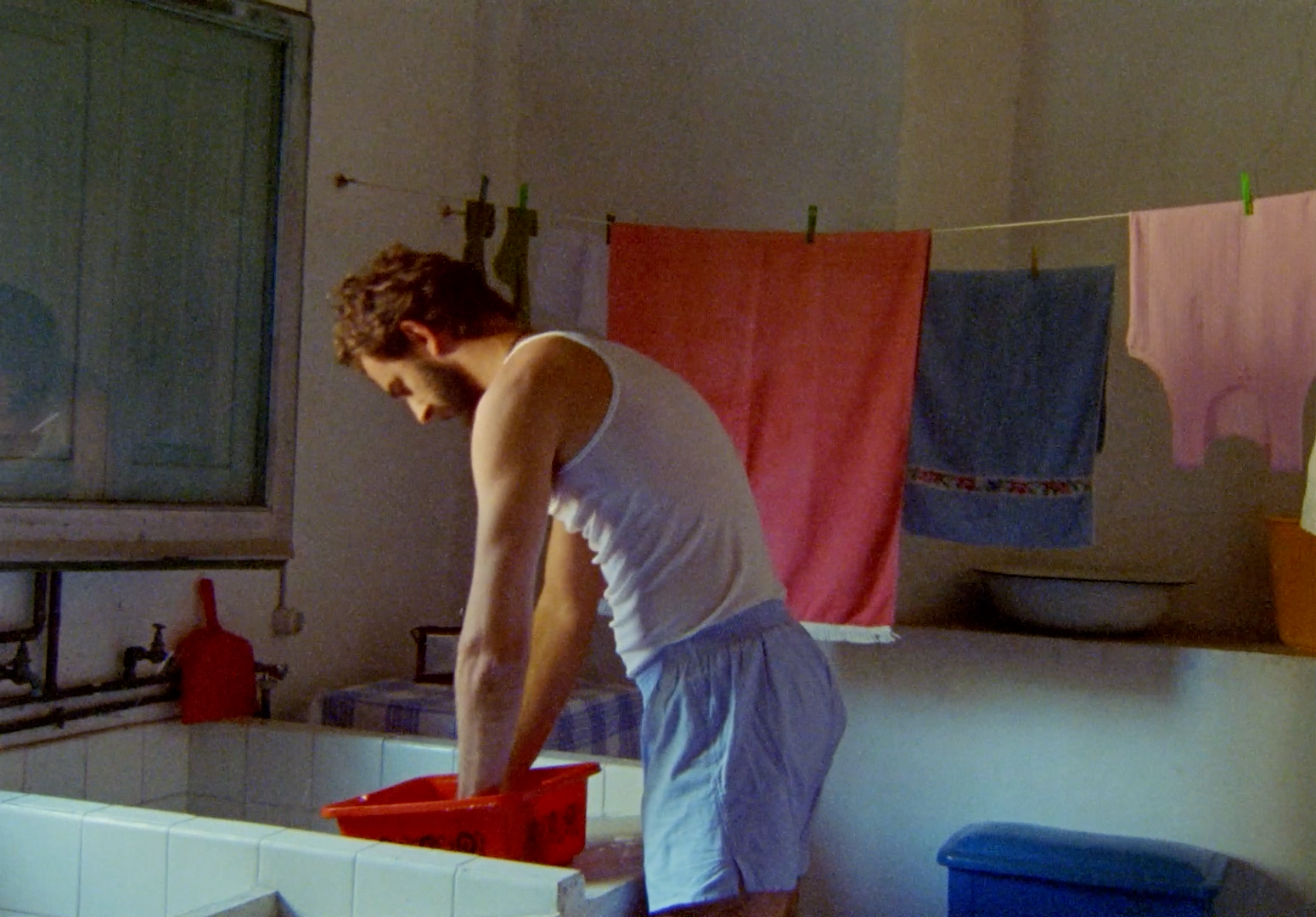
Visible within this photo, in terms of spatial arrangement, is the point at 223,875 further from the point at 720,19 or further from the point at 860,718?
the point at 720,19

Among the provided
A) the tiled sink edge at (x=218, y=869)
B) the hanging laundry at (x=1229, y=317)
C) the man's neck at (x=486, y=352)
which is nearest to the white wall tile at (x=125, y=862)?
the tiled sink edge at (x=218, y=869)

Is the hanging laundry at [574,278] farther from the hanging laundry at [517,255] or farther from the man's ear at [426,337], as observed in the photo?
the man's ear at [426,337]

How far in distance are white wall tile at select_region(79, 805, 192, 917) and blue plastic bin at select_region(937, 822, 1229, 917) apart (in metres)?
1.37

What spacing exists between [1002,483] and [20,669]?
1597 mm

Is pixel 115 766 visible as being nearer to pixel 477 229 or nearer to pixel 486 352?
pixel 486 352

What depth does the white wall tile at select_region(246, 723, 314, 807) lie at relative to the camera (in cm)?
210

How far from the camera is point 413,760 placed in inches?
79.5

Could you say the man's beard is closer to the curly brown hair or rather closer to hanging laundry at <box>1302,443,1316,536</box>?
the curly brown hair

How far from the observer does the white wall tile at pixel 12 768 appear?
6.09 ft

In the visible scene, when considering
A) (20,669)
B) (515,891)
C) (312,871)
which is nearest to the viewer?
(515,891)

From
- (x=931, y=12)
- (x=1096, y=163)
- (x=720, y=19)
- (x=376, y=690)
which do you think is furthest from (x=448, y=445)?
(x=1096, y=163)

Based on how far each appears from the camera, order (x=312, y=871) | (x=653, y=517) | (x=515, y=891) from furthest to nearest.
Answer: (x=653, y=517)
(x=312, y=871)
(x=515, y=891)

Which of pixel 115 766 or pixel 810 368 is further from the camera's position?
pixel 810 368

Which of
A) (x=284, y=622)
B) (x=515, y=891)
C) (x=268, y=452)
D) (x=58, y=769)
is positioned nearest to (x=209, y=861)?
(x=515, y=891)
